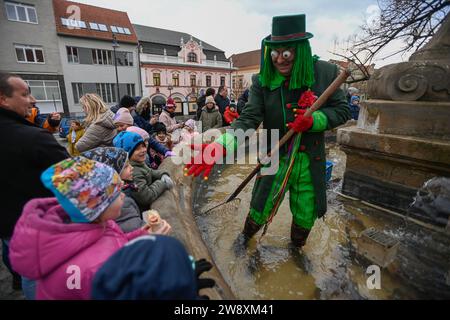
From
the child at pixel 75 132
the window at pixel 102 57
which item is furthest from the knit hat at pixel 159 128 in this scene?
the window at pixel 102 57

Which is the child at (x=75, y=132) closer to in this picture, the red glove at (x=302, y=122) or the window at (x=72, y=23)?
the red glove at (x=302, y=122)

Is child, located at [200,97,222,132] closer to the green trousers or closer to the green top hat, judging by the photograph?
the green trousers

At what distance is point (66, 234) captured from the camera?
41.4 inches

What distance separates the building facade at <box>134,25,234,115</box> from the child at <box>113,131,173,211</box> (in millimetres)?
25827

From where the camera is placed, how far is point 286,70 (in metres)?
1.82

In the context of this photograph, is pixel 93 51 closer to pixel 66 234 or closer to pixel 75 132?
pixel 75 132

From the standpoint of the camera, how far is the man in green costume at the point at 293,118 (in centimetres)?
171

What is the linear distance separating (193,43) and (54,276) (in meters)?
35.9

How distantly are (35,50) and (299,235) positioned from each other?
2423 centimetres

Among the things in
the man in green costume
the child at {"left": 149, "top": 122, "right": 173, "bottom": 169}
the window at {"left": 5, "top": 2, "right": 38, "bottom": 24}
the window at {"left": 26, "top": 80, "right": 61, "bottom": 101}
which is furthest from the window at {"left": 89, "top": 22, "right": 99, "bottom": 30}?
the man in green costume

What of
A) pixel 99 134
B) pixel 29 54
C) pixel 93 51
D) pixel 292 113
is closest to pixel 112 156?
pixel 99 134

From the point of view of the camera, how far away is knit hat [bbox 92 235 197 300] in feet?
2.51
